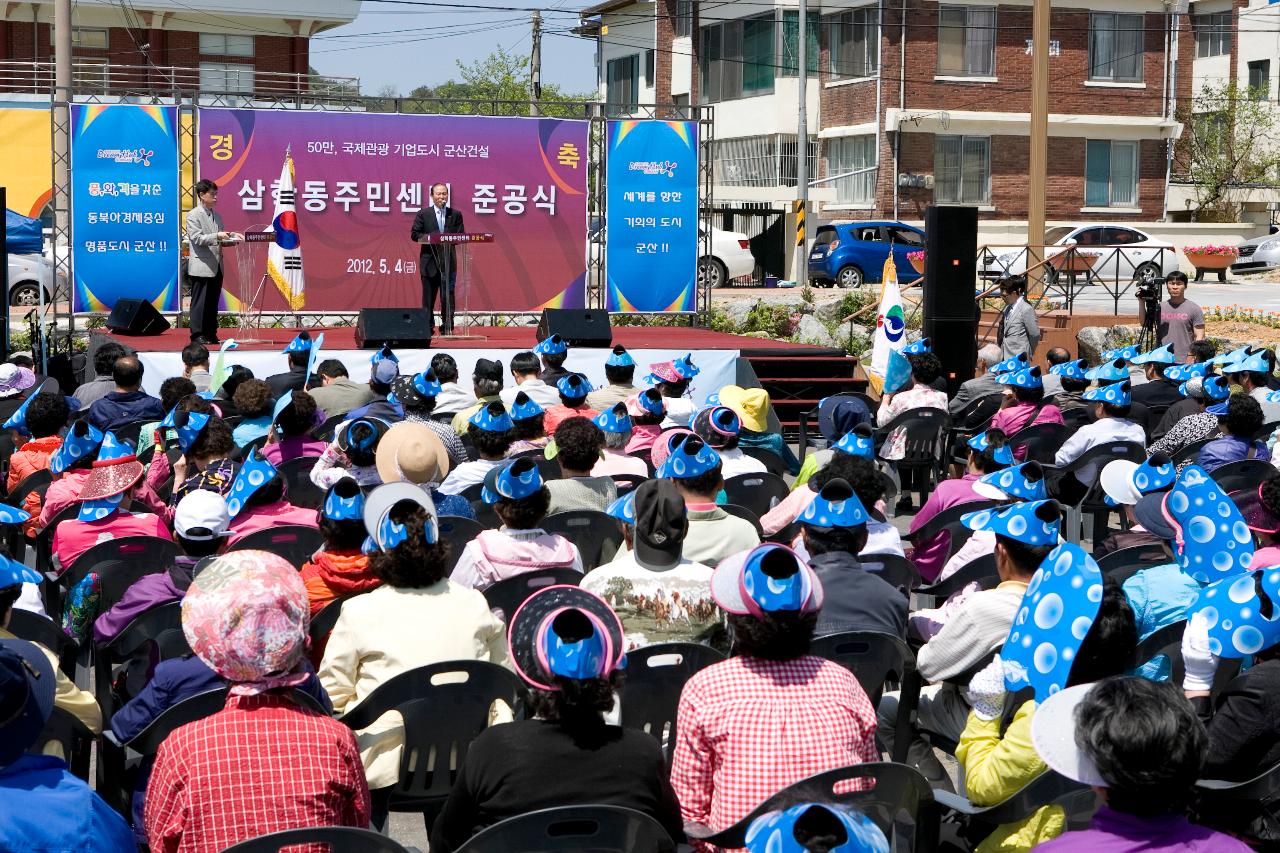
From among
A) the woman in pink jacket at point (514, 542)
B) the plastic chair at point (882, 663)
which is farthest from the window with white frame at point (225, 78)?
the plastic chair at point (882, 663)

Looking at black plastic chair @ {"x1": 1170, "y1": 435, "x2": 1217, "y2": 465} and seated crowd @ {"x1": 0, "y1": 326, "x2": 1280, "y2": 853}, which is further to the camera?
black plastic chair @ {"x1": 1170, "y1": 435, "x2": 1217, "y2": 465}

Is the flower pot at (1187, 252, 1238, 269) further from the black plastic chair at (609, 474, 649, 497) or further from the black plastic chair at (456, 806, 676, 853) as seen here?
the black plastic chair at (456, 806, 676, 853)

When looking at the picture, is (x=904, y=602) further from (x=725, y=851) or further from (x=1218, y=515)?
(x=725, y=851)

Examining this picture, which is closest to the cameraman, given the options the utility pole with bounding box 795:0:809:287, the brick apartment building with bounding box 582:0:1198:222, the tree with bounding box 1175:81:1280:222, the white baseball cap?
the white baseball cap

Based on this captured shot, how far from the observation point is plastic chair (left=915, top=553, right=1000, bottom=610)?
5.31 meters

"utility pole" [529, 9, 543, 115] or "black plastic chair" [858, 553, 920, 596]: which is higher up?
"utility pole" [529, 9, 543, 115]

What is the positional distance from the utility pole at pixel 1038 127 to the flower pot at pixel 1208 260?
51.9ft

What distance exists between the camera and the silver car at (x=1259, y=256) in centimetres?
3572

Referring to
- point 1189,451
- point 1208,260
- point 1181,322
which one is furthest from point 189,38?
point 1189,451

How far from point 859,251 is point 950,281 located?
654 inches

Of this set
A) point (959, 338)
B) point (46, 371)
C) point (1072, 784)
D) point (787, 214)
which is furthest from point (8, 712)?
point (787, 214)

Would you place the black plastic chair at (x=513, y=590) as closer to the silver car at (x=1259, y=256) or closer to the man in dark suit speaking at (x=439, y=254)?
the man in dark suit speaking at (x=439, y=254)

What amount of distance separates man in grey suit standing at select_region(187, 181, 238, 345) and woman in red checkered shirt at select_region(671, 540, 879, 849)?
10932 mm

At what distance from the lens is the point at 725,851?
10.8ft
